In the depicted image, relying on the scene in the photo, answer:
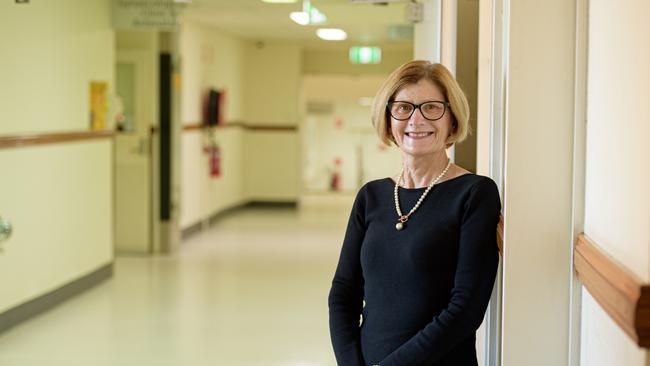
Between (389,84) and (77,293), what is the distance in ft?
19.2

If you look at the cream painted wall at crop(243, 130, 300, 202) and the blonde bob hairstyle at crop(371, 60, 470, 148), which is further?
the cream painted wall at crop(243, 130, 300, 202)

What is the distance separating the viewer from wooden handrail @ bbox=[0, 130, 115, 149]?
6.29m

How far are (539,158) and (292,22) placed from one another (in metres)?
8.66

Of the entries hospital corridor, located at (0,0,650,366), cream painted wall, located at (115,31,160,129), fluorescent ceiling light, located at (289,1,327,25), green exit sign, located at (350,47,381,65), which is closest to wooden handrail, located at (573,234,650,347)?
hospital corridor, located at (0,0,650,366)

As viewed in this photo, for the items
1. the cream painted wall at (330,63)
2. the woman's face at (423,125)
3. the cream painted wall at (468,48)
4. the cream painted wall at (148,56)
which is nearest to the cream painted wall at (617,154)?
the woman's face at (423,125)

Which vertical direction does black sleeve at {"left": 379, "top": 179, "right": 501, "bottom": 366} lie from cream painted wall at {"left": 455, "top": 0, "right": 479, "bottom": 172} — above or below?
below

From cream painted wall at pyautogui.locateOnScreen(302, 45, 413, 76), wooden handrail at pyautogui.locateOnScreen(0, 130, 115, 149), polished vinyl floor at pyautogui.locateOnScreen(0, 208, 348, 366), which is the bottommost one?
polished vinyl floor at pyautogui.locateOnScreen(0, 208, 348, 366)

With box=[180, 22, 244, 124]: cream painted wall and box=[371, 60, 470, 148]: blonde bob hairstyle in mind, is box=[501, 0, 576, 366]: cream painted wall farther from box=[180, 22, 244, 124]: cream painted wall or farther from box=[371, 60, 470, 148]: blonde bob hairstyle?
box=[180, 22, 244, 124]: cream painted wall

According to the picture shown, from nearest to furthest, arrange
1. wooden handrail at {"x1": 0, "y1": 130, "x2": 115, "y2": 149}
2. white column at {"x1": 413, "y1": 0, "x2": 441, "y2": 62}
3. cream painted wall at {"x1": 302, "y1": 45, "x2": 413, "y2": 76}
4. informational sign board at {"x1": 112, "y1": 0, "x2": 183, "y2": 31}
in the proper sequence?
1. white column at {"x1": 413, "y1": 0, "x2": 441, "y2": 62}
2. wooden handrail at {"x1": 0, "y1": 130, "x2": 115, "y2": 149}
3. informational sign board at {"x1": 112, "y1": 0, "x2": 183, "y2": 31}
4. cream painted wall at {"x1": 302, "y1": 45, "x2": 413, "y2": 76}

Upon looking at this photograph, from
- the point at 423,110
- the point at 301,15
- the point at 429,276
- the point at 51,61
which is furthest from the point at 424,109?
the point at 301,15

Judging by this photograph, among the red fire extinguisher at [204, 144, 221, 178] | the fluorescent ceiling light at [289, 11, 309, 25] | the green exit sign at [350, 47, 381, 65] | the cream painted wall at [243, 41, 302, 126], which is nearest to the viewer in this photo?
the fluorescent ceiling light at [289, 11, 309, 25]

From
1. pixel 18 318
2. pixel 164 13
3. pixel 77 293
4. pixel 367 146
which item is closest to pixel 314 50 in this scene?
pixel 367 146

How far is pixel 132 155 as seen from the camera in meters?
9.76

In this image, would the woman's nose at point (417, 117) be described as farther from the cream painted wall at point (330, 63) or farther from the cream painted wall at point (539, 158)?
the cream painted wall at point (330, 63)
